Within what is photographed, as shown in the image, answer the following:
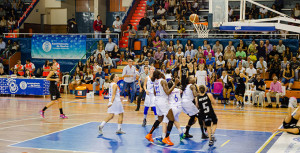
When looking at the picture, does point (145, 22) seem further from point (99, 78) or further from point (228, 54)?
point (228, 54)

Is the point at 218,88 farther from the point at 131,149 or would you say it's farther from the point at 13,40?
the point at 13,40

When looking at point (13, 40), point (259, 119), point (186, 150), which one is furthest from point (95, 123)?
point (13, 40)

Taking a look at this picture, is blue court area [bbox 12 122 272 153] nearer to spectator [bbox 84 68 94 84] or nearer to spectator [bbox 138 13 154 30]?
spectator [bbox 84 68 94 84]

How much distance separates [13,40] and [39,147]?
737 inches

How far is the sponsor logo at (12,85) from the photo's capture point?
66.3 feet

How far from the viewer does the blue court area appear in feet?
29.8

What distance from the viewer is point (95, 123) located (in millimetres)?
12609

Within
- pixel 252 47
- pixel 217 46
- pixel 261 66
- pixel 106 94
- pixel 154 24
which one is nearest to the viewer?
pixel 261 66

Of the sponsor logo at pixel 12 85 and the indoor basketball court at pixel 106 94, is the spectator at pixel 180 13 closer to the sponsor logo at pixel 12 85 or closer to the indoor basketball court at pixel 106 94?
the indoor basketball court at pixel 106 94

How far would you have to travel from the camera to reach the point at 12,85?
2023 centimetres

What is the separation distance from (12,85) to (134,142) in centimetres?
1243

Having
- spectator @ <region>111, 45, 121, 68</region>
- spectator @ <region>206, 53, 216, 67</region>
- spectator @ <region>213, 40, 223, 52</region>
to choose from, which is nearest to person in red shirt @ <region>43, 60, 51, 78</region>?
spectator @ <region>111, 45, 121, 68</region>

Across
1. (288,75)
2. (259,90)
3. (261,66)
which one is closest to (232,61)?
(261,66)

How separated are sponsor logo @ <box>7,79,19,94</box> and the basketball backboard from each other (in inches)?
465
